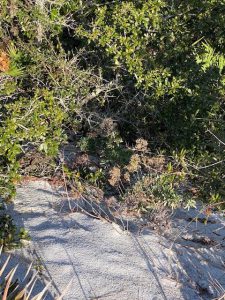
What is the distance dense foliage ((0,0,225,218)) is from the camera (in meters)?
5.68

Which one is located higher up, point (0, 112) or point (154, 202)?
point (0, 112)

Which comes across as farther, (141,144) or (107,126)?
(107,126)

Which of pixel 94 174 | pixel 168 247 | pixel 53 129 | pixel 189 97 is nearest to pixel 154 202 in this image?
pixel 168 247

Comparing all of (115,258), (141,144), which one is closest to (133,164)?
(141,144)

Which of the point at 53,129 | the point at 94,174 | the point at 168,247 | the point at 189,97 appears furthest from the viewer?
the point at 189,97

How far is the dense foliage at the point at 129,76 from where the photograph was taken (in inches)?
223

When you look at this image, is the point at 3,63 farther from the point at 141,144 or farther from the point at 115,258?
the point at 115,258

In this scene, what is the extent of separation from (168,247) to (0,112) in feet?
6.95

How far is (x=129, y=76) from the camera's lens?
6.22 metres

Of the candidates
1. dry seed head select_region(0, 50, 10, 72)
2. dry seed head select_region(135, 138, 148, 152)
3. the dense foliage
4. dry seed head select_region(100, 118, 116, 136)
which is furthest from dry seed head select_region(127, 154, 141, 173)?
dry seed head select_region(0, 50, 10, 72)

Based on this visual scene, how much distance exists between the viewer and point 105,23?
5809 millimetres

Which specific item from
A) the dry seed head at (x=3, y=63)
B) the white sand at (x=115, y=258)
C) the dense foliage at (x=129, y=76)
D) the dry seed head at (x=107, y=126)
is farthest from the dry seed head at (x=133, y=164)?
the dry seed head at (x=3, y=63)

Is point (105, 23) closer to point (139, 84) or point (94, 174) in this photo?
point (139, 84)

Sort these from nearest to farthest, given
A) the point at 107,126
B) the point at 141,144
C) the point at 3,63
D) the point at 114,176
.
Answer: the point at 3,63
the point at 114,176
the point at 141,144
the point at 107,126
